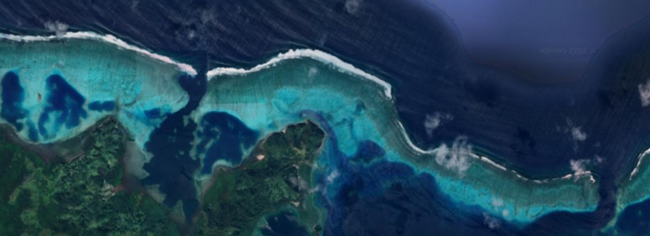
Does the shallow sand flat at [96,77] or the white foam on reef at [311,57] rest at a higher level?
the white foam on reef at [311,57]

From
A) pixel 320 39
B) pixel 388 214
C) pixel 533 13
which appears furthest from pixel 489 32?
pixel 388 214

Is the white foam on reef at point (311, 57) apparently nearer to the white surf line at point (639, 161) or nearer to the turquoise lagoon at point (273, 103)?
the turquoise lagoon at point (273, 103)

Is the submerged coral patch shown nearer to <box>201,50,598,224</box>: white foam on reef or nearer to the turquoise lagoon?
the turquoise lagoon

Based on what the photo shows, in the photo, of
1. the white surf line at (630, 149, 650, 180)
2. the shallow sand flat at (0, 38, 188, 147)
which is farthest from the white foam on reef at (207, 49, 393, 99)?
the white surf line at (630, 149, 650, 180)

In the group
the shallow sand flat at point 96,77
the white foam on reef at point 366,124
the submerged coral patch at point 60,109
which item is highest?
the white foam on reef at point 366,124

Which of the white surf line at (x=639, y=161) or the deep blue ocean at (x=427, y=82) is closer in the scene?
the deep blue ocean at (x=427, y=82)

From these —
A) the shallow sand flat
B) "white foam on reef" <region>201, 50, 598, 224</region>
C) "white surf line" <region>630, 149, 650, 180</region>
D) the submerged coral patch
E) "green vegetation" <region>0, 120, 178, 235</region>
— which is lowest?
"green vegetation" <region>0, 120, 178, 235</region>

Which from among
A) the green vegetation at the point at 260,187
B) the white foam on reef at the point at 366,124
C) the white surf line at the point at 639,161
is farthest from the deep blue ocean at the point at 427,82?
the green vegetation at the point at 260,187

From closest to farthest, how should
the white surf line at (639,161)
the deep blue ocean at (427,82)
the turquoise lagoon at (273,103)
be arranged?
the deep blue ocean at (427,82) → the turquoise lagoon at (273,103) → the white surf line at (639,161)

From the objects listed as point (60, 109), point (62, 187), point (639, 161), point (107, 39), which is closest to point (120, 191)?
point (62, 187)
